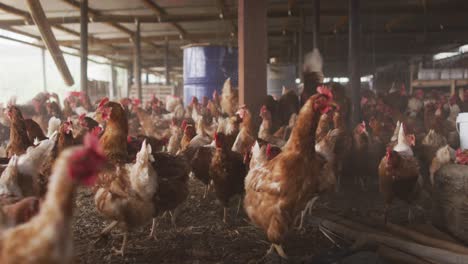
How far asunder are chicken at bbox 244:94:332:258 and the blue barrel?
6001 mm

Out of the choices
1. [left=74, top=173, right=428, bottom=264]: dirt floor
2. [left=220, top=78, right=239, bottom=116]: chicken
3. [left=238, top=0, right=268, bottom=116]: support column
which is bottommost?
[left=74, top=173, right=428, bottom=264]: dirt floor

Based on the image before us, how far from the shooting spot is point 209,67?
28.3 feet

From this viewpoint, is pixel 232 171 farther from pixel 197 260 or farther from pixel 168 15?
pixel 168 15

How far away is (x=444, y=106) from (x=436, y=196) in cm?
534

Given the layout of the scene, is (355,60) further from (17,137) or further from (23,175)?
(23,175)

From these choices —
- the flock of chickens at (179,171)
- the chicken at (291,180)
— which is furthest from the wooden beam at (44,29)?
the chicken at (291,180)

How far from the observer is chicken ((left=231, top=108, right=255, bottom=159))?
457cm

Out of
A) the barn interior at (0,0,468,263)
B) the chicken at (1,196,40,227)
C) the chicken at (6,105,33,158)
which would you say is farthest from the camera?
the chicken at (6,105,33,158)

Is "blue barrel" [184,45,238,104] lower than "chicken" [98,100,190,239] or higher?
higher

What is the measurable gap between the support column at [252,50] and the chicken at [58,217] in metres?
4.45

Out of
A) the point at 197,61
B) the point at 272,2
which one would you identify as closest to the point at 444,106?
the point at 272,2

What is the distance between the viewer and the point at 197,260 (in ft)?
9.57

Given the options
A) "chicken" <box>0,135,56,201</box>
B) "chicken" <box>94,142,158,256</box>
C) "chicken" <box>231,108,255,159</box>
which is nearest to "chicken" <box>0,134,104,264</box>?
"chicken" <box>0,135,56,201</box>

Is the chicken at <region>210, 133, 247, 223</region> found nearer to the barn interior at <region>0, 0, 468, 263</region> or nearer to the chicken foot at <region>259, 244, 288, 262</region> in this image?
the barn interior at <region>0, 0, 468, 263</region>
